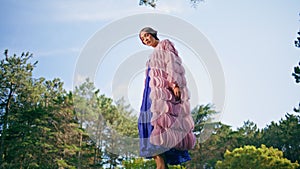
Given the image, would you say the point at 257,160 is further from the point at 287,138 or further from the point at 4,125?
the point at 4,125

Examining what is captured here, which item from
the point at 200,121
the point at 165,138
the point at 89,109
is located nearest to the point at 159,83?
the point at 165,138

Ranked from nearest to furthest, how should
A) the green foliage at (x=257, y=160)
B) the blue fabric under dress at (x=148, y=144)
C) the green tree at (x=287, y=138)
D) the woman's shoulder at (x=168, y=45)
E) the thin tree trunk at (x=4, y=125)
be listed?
the blue fabric under dress at (x=148, y=144)
the woman's shoulder at (x=168, y=45)
the green foliage at (x=257, y=160)
the thin tree trunk at (x=4, y=125)
the green tree at (x=287, y=138)

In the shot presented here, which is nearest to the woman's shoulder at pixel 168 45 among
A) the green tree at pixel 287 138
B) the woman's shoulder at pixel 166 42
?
the woman's shoulder at pixel 166 42

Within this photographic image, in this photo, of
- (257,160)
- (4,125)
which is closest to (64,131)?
(4,125)

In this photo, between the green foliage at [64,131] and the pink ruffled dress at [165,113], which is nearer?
the pink ruffled dress at [165,113]

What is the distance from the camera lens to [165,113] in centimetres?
329

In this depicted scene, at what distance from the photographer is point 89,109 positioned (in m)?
16.7

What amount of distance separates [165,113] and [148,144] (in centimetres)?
31

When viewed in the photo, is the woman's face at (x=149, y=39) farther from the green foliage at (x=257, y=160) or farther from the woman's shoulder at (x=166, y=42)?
the green foliage at (x=257, y=160)

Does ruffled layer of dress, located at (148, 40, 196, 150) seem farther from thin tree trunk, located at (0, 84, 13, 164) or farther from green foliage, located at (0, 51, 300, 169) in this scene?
A: thin tree trunk, located at (0, 84, 13, 164)

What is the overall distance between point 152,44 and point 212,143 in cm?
2066

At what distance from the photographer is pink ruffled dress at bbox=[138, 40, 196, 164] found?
127 inches

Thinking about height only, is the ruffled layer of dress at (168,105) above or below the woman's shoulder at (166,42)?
below

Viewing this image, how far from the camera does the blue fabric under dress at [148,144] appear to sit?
323 cm
